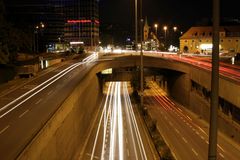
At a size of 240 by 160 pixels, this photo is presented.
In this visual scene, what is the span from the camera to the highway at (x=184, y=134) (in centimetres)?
3197

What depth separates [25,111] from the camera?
1061 inches

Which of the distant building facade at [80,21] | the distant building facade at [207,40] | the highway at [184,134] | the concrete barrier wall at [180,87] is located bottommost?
the highway at [184,134]

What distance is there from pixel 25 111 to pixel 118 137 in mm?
13151

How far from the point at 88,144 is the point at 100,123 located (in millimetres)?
10484

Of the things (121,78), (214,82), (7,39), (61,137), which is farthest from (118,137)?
(121,78)

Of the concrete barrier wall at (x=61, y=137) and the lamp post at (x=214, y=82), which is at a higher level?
the lamp post at (x=214, y=82)

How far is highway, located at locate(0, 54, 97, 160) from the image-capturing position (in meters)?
18.5

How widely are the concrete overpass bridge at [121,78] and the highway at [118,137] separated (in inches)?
50.9

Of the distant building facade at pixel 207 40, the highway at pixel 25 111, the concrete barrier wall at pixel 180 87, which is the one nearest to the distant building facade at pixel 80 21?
the distant building facade at pixel 207 40

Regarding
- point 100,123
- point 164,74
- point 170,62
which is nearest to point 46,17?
point 164,74

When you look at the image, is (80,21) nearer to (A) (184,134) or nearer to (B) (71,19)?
(B) (71,19)

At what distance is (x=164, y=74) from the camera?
75000 mm

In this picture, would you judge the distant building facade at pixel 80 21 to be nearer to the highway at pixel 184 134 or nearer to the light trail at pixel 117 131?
the light trail at pixel 117 131

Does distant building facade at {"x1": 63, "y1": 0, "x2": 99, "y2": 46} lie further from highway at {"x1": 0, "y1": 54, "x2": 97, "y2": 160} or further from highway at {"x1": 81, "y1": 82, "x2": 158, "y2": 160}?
highway at {"x1": 0, "y1": 54, "x2": 97, "y2": 160}
